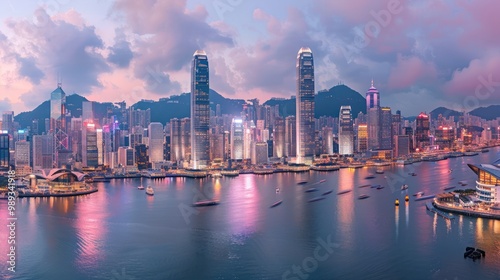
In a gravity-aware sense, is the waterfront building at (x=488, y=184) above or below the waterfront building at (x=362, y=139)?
below

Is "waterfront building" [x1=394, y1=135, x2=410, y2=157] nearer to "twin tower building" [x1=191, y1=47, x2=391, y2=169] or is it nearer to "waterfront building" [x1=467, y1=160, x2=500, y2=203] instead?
"twin tower building" [x1=191, y1=47, x2=391, y2=169]

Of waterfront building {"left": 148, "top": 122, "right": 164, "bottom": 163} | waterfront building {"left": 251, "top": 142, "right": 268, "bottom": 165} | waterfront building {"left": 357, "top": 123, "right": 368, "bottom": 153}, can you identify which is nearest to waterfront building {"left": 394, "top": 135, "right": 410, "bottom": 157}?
waterfront building {"left": 357, "top": 123, "right": 368, "bottom": 153}

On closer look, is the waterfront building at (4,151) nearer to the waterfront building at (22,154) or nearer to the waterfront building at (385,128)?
the waterfront building at (22,154)

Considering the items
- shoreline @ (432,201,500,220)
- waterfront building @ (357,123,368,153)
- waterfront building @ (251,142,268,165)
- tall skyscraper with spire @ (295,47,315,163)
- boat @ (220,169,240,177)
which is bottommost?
shoreline @ (432,201,500,220)

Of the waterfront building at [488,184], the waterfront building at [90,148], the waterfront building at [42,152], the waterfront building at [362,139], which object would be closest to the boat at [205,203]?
the waterfront building at [488,184]

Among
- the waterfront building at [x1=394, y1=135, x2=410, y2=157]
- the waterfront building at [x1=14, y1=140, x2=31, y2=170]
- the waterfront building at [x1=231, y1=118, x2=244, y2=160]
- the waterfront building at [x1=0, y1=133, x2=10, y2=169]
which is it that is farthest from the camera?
the waterfront building at [x1=394, y1=135, x2=410, y2=157]

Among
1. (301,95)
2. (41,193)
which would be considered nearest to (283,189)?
(41,193)
